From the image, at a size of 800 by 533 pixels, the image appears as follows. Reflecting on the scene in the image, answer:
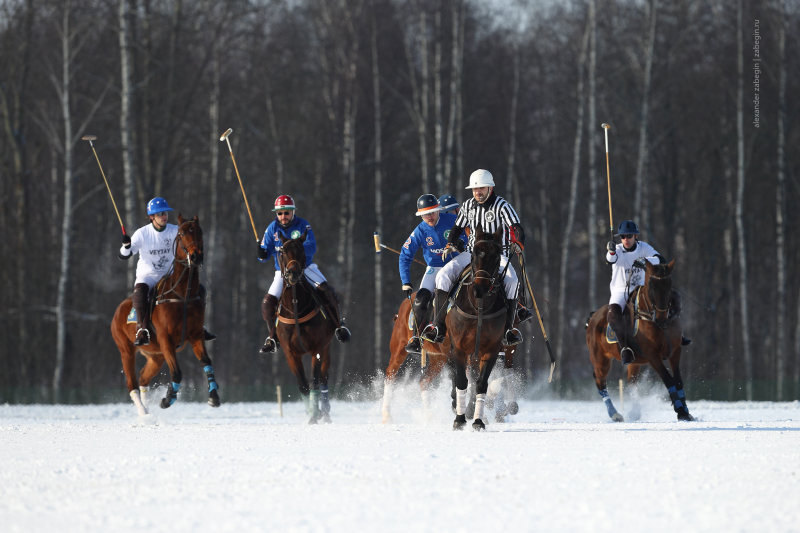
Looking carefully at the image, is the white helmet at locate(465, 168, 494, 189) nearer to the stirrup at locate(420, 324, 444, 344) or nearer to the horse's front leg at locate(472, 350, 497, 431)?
the stirrup at locate(420, 324, 444, 344)

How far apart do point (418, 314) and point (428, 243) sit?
5.14 ft

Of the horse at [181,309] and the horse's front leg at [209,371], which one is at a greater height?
the horse at [181,309]

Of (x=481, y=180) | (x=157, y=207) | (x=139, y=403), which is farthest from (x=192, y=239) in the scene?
(x=481, y=180)

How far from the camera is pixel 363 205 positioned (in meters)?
41.9

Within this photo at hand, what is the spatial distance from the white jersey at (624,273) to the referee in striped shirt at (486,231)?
3.91m

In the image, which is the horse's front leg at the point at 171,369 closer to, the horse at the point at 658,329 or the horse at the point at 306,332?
the horse at the point at 306,332

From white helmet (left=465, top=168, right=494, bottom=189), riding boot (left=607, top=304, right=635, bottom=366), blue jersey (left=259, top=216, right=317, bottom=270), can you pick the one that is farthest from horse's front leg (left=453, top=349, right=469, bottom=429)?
riding boot (left=607, top=304, right=635, bottom=366)

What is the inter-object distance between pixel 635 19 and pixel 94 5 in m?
15.8

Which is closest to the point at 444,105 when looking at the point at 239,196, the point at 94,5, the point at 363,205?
the point at 363,205

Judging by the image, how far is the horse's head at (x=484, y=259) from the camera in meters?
13.9

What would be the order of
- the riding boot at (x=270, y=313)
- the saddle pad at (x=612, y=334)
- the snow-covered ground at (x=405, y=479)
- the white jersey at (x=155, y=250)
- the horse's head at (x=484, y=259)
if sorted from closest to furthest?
1. the snow-covered ground at (x=405, y=479)
2. the horse's head at (x=484, y=259)
3. the riding boot at (x=270, y=313)
4. the white jersey at (x=155, y=250)
5. the saddle pad at (x=612, y=334)

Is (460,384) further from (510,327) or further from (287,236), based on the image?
(287,236)

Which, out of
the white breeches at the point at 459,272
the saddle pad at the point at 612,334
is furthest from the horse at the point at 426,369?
the saddle pad at the point at 612,334

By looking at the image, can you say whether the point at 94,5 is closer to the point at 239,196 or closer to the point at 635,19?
the point at 239,196
